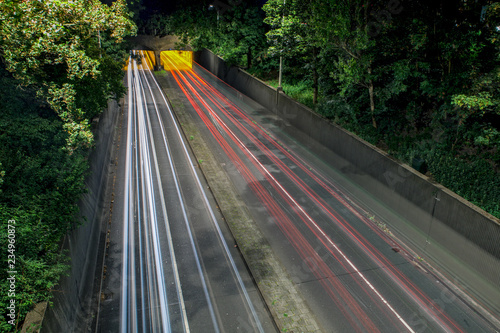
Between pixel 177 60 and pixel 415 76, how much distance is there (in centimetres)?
4012

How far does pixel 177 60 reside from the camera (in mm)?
49031

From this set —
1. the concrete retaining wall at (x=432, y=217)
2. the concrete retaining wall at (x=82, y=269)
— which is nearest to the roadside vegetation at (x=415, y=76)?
the concrete retaining wall at (x=432, y=217)

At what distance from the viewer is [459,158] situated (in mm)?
13430

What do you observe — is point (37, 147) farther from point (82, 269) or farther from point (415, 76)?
point (415, 76)

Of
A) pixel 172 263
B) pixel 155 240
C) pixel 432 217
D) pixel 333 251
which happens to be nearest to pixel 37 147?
pixel 155 240

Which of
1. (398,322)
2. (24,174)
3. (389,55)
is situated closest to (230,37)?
(389,55)

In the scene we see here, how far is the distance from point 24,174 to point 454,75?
15154mm

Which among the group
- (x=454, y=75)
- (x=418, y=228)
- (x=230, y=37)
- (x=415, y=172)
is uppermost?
(x=230, y=37)

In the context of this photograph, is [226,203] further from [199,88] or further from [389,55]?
[199,88]

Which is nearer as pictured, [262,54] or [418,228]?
[418,228]

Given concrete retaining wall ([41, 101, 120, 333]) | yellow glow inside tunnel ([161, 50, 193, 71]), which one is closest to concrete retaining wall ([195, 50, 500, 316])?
concrete retaining wall ([41, 101, 120, 333])

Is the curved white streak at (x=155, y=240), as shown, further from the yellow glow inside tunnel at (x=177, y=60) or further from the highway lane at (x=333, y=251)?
the yellow glow inside tunnel at (x=177, y=60)

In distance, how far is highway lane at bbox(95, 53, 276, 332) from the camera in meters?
8.66

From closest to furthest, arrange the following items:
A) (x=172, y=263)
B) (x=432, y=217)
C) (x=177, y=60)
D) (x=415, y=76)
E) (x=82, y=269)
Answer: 1. (x=82, y=269)
2. (x=172, y=263)
3. (x=432, y=217)
4. (x=415, y=76)
5. (x=177, y=60)
